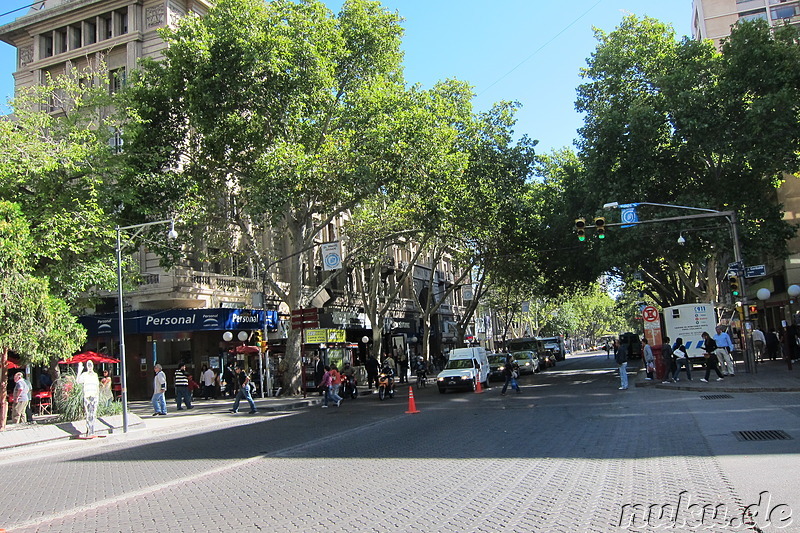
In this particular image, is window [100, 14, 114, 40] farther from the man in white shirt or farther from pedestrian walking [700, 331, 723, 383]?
pedestrian walking [700, 331, 723, 383]

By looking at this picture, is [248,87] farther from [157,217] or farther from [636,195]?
[636,195]

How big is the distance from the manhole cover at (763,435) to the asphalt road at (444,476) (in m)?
0.21

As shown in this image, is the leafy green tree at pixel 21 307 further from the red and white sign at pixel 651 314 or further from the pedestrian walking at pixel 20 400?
the red and white sign at pixel 651 314

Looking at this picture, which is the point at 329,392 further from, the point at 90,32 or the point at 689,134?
the point at 90,32

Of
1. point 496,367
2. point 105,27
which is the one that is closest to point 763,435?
point 496,367

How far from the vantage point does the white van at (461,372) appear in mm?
27641

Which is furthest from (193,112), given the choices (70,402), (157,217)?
(70,402)

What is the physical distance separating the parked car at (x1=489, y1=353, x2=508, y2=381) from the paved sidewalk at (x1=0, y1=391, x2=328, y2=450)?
1182cm

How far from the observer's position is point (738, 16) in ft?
208

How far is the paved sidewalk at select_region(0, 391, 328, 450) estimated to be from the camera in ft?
57.3

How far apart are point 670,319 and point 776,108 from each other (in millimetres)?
10245

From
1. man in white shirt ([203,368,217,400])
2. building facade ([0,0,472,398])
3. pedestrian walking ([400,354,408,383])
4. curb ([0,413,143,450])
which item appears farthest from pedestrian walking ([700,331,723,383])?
man in white shirt ([203,368,217,400])

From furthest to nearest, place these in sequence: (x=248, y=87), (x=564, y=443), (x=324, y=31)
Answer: (x=324, y=31)
(x=248, y=87)
(x=564, y=443)

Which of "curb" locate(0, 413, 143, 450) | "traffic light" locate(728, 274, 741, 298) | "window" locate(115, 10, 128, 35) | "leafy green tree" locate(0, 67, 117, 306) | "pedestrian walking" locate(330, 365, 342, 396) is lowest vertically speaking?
"curb" locate(0, 413, 143, 450)
